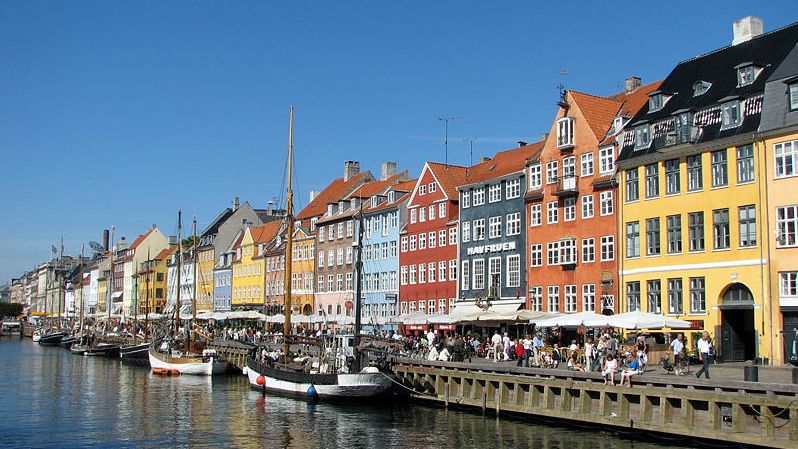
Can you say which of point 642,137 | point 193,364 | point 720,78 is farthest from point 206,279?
point 720,78

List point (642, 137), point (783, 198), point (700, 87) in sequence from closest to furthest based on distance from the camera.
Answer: point (783, 198) → point (700, 87) → point (642, 137)

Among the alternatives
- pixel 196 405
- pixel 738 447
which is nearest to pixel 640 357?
pixel 738 447

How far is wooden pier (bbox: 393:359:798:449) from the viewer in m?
25.2

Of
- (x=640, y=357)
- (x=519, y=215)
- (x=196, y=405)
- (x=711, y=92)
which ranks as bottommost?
(x=196, y=405)

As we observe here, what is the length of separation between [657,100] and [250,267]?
64133 mm

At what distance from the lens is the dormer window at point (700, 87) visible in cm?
4475

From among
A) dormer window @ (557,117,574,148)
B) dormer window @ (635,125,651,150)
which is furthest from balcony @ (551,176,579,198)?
dormer window @ (635,125,651,150)

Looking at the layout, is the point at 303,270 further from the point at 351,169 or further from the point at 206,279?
the point at 206,279

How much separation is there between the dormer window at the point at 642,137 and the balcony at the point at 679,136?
964mm

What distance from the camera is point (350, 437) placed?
101ft

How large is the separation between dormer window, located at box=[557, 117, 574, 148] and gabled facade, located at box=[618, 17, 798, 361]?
484cm

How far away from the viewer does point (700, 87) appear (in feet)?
148

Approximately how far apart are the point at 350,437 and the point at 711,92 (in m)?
26.7

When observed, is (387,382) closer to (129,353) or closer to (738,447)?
(738,447)
